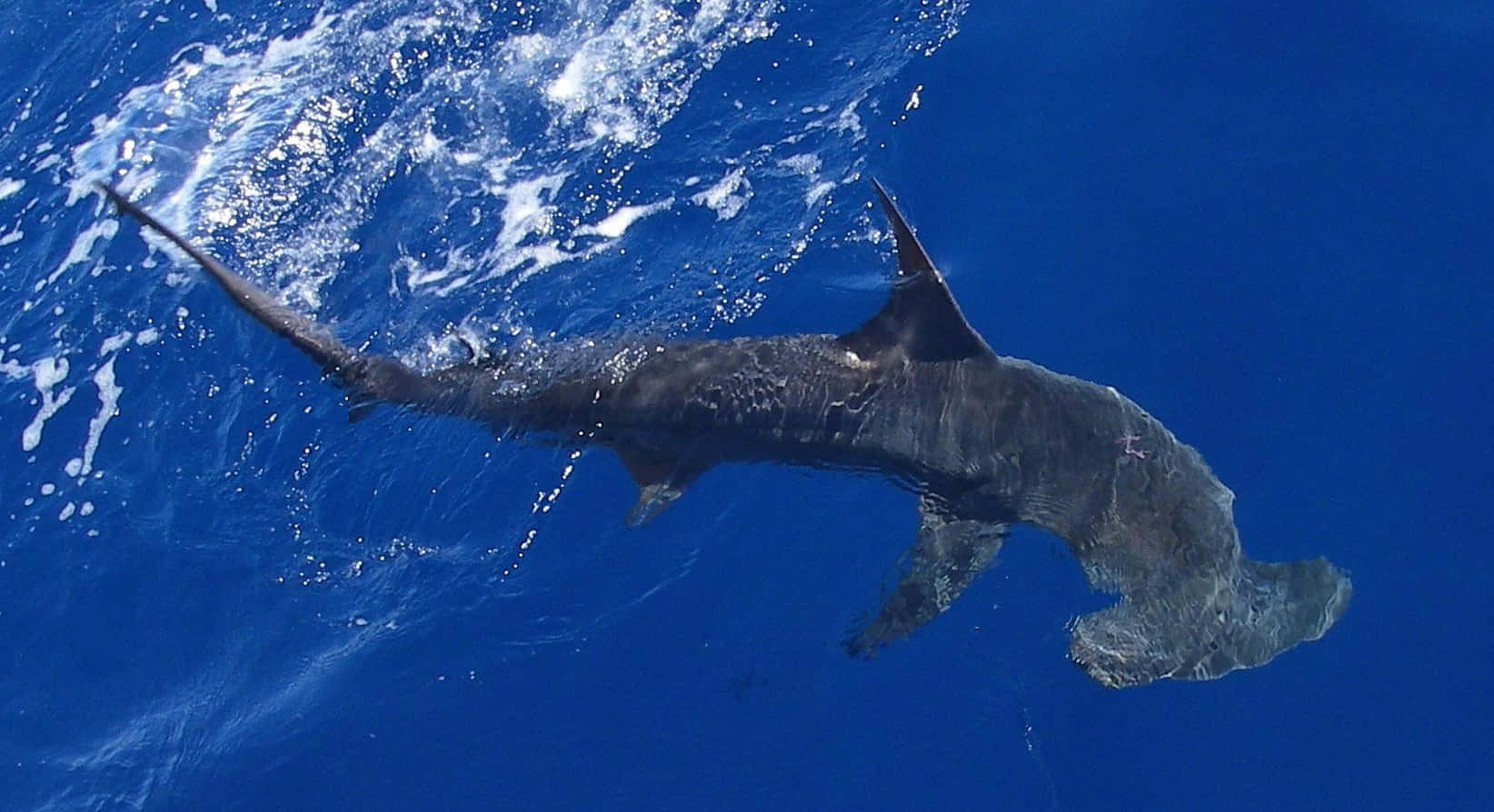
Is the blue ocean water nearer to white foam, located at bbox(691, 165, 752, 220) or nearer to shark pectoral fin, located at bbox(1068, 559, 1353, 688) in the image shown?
white foam, located at bbox(691, 165, 752, 220)

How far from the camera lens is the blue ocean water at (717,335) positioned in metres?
11.0

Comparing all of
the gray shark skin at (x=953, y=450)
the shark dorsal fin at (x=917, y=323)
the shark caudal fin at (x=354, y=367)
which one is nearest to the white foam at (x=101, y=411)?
the shark caudal fin at (x=354, y=367)

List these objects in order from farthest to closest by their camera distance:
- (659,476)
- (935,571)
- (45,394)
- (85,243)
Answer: (85,243) < (45,394) < (659,476) < (935,571)

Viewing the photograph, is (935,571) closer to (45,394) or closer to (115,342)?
(115,342)

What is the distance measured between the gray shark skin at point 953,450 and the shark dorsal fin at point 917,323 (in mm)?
16

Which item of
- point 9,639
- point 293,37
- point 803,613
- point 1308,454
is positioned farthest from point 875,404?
point 293,37

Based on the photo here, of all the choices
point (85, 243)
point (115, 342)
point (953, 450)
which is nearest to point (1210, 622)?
point (953, 450)

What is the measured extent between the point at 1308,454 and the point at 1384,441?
714mm

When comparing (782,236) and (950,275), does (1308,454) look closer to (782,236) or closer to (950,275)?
(950,275)

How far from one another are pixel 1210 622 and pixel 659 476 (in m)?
4.88

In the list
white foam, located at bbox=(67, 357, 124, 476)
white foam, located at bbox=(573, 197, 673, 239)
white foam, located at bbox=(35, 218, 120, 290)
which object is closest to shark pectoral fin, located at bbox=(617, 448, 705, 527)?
white foam, located at bbox=(573, 197, 673, 239)

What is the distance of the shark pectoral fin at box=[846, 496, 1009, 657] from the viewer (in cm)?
1101

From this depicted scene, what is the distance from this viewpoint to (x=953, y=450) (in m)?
10.8

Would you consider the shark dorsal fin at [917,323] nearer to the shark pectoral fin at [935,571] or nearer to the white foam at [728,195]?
the shark pectoral fin at [935,571]
